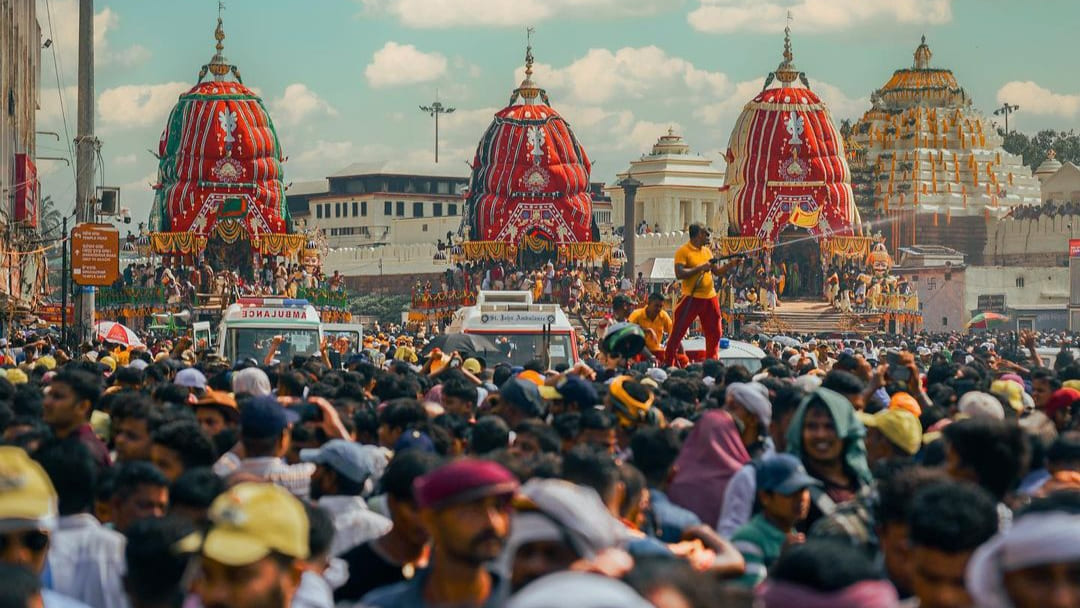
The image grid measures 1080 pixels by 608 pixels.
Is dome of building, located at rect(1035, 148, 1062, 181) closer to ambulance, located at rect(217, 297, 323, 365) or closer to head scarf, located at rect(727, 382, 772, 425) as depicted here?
ambulance, located at rect(217, 297, 323, 365)

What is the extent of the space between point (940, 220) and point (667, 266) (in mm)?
15967

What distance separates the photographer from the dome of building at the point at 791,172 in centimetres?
6281

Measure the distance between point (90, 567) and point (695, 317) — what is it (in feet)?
47.2

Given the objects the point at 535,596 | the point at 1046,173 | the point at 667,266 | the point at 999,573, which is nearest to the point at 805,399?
the point at 999,573

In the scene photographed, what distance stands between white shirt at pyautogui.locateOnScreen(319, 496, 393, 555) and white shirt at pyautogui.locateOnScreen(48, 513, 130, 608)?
89 cm

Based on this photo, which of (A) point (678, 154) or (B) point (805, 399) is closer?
(B) point (805, 399)

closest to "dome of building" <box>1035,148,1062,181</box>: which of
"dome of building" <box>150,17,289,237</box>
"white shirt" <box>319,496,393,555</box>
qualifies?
"dome of building" <box>150,17,289,237</box>

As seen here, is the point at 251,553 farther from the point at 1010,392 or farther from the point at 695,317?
the point at 695,317

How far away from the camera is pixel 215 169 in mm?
60281

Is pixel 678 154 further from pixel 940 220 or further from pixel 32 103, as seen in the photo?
pixel 32 103

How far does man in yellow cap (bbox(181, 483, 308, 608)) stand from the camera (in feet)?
16.2

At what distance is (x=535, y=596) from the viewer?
A: 395 cm

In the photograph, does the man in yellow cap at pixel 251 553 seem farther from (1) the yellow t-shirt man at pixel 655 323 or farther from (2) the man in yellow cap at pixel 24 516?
(1) the yellow t-shirt man at pixel 655 323

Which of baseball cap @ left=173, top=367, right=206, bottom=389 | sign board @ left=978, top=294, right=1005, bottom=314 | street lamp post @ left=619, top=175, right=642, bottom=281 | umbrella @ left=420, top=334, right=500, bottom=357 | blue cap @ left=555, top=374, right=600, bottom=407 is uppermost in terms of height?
street lamp post @ left=619, top=175, right=642, bottom=281
